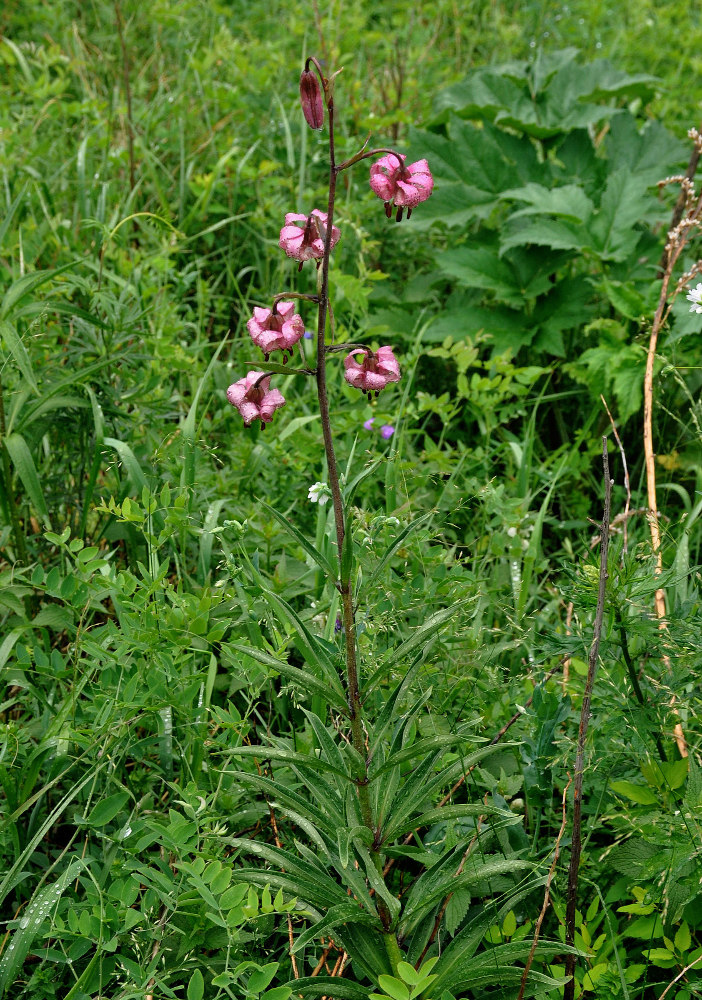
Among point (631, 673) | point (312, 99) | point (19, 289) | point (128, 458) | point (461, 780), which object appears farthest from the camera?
point (128, 458)

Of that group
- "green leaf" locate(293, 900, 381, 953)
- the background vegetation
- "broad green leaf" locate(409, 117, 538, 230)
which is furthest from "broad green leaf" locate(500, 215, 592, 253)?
"green leaf" locate(293, 900, 381, 953)

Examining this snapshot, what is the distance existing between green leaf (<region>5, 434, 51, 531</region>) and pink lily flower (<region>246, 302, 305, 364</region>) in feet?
3.08

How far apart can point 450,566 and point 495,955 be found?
0.94 m

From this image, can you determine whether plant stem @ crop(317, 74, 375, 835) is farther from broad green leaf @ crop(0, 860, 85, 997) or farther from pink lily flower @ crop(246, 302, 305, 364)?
broad green leaf @ crop(0, 860, 85, 997)

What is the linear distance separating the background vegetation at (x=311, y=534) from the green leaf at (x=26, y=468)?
0.03ft

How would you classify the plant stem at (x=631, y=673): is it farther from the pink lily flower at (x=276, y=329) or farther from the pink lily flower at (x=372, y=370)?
the pink lily flower at (x=276, y=329)

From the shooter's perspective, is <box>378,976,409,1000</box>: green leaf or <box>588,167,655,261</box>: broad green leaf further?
<box>588,167,655,261</box>: broad green leaf

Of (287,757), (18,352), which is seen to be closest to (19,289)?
(18,352)

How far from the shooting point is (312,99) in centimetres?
117

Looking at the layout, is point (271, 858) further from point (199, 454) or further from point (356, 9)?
point (356, 9)

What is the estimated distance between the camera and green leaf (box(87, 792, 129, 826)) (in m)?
1.54

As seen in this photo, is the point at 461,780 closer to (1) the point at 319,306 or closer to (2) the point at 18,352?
(1) the point at 319,306

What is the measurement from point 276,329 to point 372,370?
145mm

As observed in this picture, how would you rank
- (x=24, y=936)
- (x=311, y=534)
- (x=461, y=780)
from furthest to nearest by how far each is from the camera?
(x=311, y=534)
(x=461, y=780)
(x=24, y=936)
